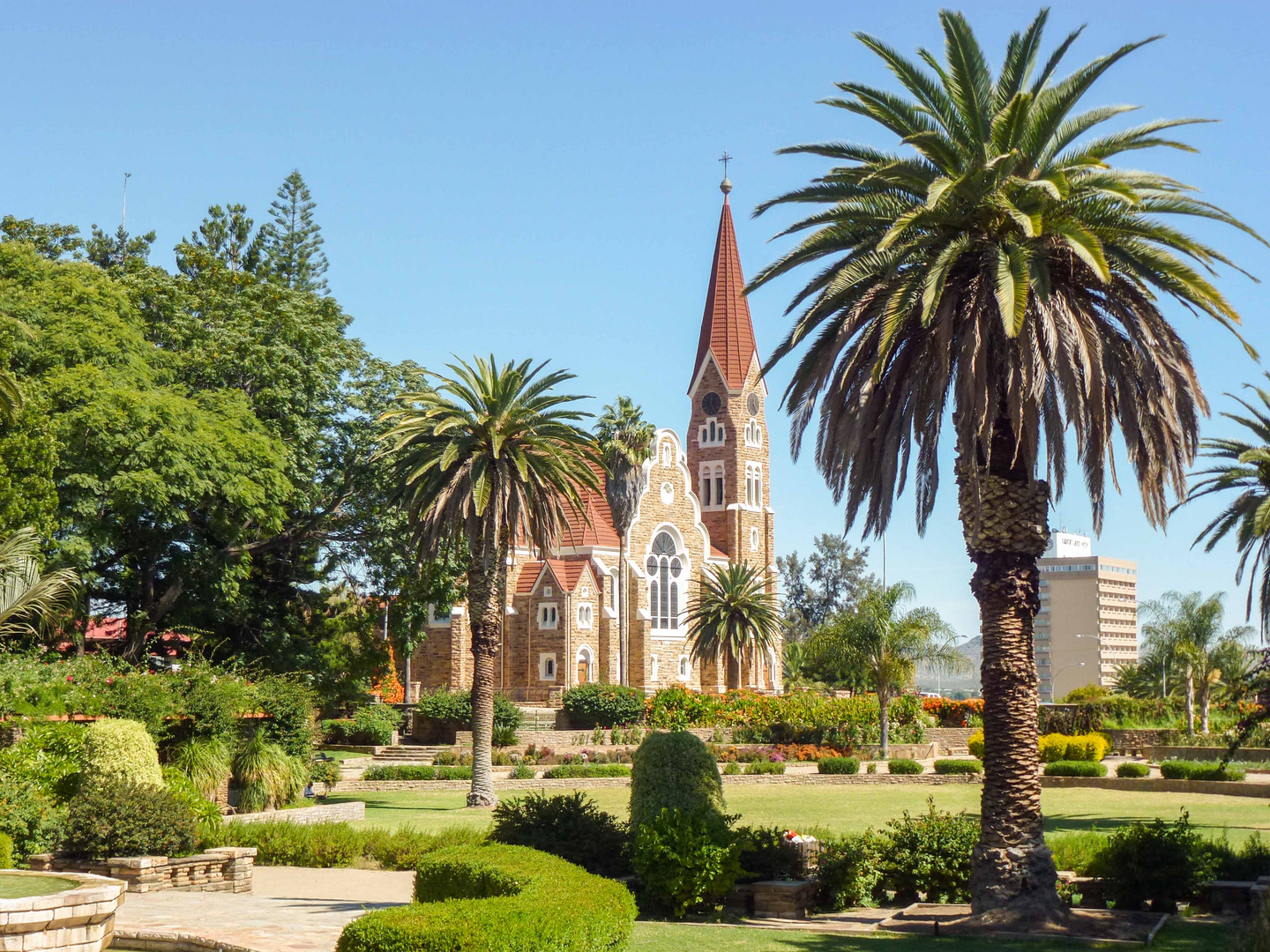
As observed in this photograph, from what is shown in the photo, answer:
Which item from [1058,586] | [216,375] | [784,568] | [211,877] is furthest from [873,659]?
[1058,586]

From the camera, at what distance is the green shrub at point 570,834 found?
47.5 feet

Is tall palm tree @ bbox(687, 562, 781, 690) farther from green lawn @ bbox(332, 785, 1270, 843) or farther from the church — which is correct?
green lawn @ bbox(332, 785, 1270, 843)

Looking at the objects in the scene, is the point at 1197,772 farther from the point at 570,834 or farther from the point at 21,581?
the point at 21,581

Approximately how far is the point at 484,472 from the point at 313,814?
8493 mm

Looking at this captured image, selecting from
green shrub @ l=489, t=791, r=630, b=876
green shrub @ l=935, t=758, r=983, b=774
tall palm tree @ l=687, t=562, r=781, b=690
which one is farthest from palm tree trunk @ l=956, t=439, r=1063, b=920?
tall palm tree @ l=687, t=562, r=781, b=690

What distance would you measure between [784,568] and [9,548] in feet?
281

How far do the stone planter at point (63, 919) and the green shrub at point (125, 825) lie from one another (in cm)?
512

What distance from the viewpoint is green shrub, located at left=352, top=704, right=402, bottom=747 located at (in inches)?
1693

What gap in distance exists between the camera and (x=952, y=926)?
12781mm

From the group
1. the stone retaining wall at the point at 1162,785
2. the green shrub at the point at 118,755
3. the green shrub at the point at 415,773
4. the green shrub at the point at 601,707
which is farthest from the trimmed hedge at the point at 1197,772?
the green shrub at the point at 118,755

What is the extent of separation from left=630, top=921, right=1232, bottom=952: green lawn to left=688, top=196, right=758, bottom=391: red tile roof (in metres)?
59.4

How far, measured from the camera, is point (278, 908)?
1340 centimetres

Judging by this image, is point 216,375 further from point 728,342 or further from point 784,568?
point 784,568

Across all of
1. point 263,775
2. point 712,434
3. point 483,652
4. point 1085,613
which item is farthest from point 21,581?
point 1085,613
